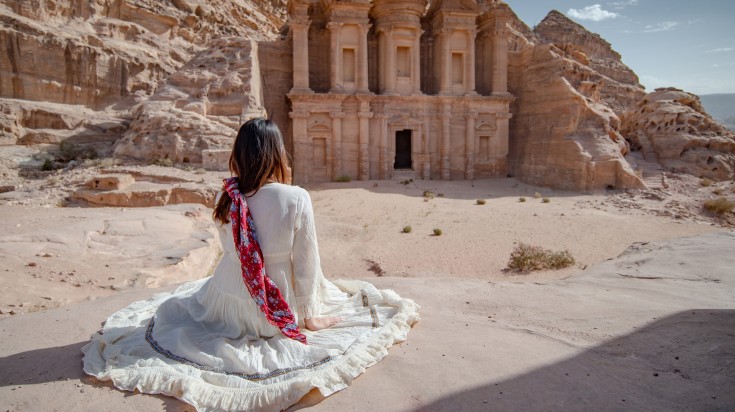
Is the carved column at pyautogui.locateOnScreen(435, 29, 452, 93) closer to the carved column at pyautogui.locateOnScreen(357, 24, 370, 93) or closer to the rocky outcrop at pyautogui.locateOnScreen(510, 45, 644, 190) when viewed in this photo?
the carved column at pyautogui.locateOnScreen(357, 24, 370, 93)

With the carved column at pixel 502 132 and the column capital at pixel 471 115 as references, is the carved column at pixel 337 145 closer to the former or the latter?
the column capital at pixel 471 115

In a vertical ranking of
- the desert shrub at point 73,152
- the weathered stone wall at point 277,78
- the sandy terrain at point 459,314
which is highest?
the weathered stone wall at point 277,78

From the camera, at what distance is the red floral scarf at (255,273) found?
10.8ft

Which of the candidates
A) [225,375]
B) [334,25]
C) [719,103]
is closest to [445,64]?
[334,25]

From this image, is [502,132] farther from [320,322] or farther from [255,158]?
[255,158]

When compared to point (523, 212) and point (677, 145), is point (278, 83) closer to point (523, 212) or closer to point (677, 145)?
point (523, 212)

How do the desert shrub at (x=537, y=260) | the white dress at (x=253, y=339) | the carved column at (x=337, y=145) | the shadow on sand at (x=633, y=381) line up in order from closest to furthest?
the shadow on sand at (x=633, y=381), the white dress at (x=253, y=339), the desert shrub at (x=537, y=260), the carved column at (x=337, y=145)

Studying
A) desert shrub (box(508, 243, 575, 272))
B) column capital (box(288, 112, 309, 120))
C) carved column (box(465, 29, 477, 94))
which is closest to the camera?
desert shrub (box(508, 243, 575, 272))

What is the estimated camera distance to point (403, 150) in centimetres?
2498

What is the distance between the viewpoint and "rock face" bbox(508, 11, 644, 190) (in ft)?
63.8

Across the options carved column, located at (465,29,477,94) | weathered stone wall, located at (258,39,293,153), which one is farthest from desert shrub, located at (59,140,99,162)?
carved column, located at (465,29,477,94)

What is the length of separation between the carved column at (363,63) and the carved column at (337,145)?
1790 millimetres

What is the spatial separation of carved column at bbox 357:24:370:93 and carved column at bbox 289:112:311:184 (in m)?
3.14

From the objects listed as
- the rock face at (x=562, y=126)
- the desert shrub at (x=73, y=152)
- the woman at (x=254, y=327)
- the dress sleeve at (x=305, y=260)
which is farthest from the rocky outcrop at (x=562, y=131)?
Answer: the desert shrub at (x=73, y=152)
